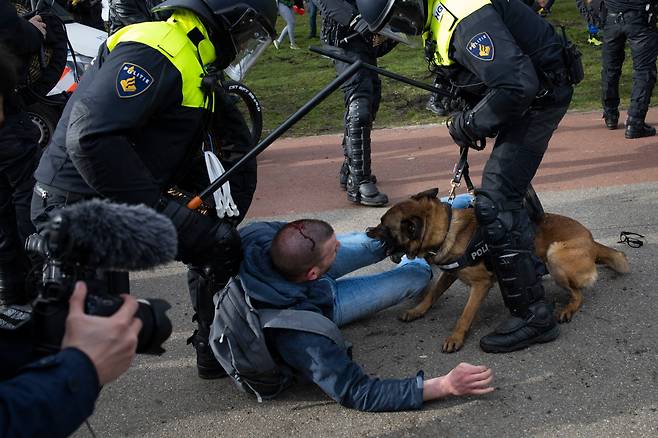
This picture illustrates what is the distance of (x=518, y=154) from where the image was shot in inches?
133

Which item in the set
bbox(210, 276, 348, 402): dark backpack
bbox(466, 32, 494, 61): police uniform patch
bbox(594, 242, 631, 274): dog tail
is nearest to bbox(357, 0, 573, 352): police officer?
bbox(466, 32, 494, 61): police uniform patch

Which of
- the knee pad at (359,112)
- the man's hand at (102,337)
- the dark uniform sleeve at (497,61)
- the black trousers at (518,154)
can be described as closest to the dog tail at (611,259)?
the black trousers at (518,154)

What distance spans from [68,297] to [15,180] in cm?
262

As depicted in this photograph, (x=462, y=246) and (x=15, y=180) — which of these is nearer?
(x=462, y=246)

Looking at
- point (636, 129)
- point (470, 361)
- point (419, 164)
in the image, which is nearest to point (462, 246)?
point (470, 361)

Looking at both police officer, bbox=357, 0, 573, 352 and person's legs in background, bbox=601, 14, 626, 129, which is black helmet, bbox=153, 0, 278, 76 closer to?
police officer, bbox=357, 0, 573, 352

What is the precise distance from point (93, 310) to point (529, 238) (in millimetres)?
2383

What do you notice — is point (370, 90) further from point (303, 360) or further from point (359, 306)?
point (303, 360)

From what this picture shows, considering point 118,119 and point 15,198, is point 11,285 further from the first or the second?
point 118,119

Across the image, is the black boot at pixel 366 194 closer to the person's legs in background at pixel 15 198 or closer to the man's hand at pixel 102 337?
the person's legs in background at pixel 15 198

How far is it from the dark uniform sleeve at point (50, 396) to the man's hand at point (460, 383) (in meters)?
1.76

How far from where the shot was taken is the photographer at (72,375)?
1388 mm

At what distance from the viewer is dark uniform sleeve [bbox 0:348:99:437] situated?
1.37 m

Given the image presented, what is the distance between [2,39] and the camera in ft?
13.2
